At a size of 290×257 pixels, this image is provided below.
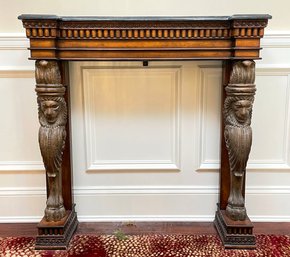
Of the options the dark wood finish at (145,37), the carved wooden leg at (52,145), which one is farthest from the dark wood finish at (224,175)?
the carved wooden leg at (52,145)

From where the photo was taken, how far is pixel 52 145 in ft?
4.75

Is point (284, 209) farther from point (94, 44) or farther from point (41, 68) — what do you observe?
point (41, 68)

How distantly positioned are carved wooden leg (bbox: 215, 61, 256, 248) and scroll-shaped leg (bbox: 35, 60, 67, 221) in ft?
2.32

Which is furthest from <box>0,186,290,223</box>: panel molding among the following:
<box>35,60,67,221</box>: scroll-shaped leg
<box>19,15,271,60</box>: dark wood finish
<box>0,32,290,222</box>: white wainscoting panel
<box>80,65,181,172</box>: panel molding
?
<box>19,15,271,60</box>: dark wood finish

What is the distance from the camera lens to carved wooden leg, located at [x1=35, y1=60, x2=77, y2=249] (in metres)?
1.39

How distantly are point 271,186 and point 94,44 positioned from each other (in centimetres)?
117

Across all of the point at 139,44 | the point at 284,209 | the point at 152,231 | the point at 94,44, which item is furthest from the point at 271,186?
the point at 94,44

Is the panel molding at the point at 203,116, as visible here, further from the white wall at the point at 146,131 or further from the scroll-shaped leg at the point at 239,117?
the scroll-shaped leg at the point at 239,117

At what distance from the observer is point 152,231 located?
67.5 inches

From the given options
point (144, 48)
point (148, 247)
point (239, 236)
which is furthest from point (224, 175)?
point (144, 48)

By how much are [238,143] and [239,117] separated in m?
0.11

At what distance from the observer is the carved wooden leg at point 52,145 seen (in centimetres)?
139

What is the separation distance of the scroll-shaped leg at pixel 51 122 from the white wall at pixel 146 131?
266 mm

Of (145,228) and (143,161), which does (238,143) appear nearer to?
(143,161)
